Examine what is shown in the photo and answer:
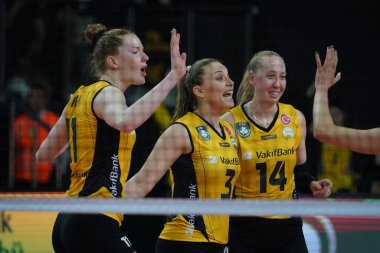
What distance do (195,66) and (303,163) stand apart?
3.70 ft

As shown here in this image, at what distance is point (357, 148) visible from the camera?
4598 millimetres

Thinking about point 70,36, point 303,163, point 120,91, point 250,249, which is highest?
point 70,36

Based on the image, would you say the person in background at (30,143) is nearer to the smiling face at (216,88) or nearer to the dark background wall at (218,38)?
the dark background wall at (218,38)

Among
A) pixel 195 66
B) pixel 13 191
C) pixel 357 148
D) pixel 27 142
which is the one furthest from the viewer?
pixel 27 142

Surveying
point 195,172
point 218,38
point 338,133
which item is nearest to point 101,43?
point 195,172

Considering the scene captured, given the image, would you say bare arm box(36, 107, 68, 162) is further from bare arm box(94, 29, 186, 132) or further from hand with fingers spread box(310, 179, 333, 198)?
hand with fingers spread box(310, 179, 333, 198)

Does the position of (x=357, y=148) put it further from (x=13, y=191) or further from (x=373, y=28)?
(x=373, y=28)

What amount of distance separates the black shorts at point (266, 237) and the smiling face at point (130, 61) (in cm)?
128

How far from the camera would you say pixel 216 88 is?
18.5ft

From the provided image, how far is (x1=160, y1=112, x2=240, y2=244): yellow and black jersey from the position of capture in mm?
5258

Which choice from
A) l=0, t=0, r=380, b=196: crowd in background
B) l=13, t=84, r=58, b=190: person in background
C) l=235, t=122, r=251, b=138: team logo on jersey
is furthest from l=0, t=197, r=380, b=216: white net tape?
l=13, t=84, r=58, b=190: person in background

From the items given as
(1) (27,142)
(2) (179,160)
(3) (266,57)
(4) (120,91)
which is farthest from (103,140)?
(1) (27,142)

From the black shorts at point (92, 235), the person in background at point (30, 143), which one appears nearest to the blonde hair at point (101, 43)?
the black shorts at point (92, 235)

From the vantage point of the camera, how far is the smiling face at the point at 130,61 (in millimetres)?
5180
